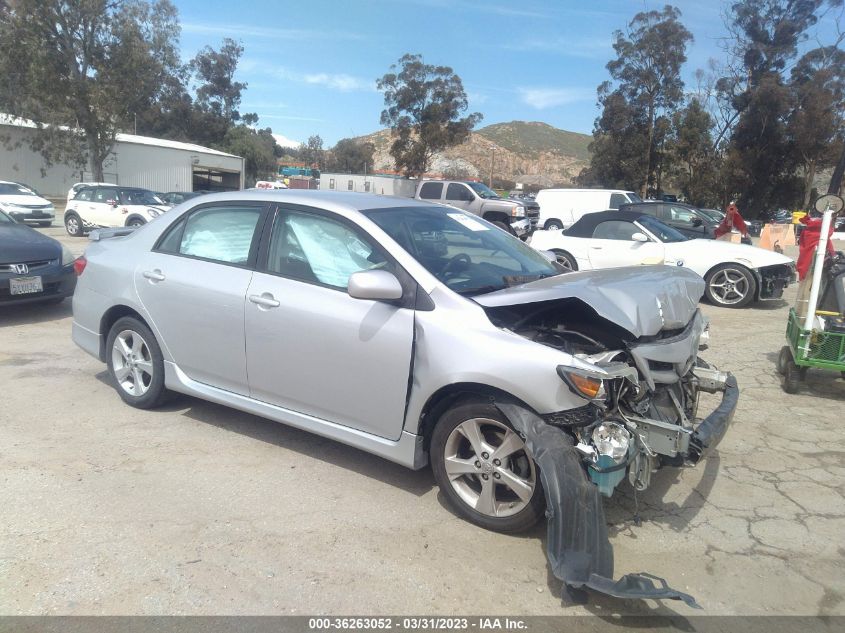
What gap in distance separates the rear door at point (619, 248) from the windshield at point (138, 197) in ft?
47.2

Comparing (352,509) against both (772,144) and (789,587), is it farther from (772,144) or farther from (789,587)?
(772,144)

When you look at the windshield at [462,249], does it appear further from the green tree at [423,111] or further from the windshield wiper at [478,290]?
the green tree at [423,111]

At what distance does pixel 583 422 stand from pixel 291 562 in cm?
158

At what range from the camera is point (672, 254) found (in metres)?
10.4

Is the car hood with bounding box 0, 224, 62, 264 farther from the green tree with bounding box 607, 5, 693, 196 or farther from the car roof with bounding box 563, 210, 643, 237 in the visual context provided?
the green tree with bounding box 607, 5, 693, 196

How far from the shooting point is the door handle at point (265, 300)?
396 centimetres

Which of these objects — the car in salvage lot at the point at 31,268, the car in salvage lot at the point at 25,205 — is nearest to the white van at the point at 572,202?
the car in salvage lot at the point at 31,268

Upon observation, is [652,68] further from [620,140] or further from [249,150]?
[249,150]

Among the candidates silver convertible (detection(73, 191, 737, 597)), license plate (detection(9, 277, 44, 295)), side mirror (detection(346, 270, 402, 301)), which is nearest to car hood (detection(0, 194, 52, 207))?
license plate (detection(9, 277, 44, 295))

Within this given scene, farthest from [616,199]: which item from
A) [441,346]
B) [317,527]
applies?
[317,527]

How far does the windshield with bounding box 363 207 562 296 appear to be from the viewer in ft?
12.3

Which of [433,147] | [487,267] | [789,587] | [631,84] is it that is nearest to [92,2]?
[433,147]

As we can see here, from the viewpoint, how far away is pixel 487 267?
411cm

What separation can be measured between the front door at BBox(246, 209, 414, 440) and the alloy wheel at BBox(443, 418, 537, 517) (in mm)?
375
